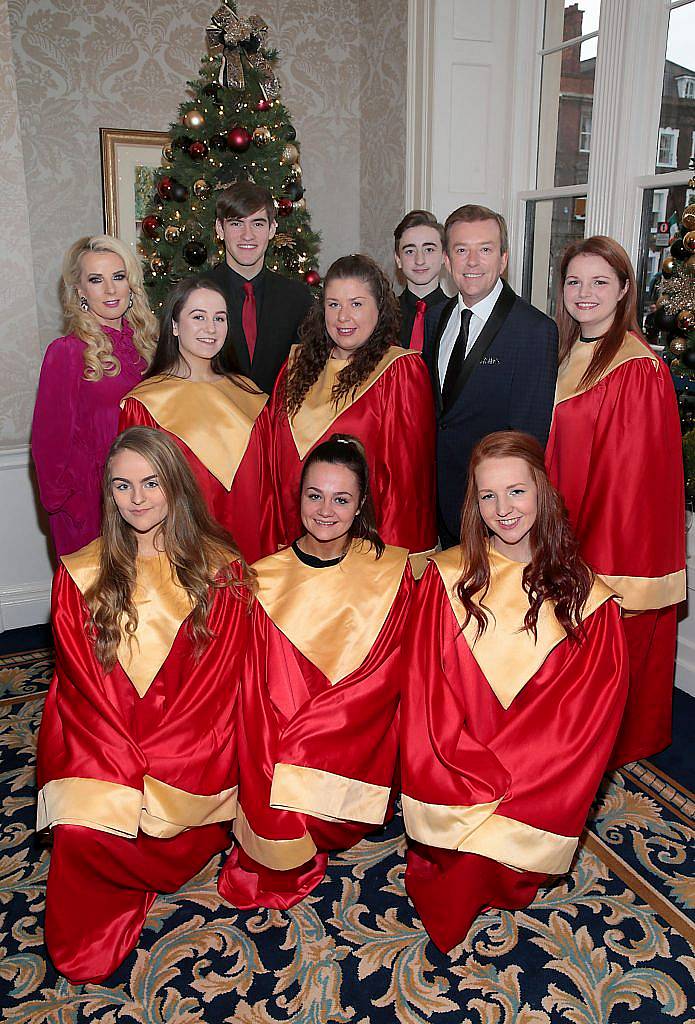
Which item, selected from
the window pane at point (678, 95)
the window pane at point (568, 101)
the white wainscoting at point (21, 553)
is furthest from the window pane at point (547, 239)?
the white wainscoting at point (21, 553)

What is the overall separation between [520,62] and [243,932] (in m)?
5.08

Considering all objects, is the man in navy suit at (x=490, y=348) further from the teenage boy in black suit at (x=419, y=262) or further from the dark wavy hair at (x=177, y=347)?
the dark wavy hair at (x=177, y=347)

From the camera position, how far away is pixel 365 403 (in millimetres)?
3479

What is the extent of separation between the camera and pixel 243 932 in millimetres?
2697

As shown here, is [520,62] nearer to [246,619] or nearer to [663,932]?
[246,619]

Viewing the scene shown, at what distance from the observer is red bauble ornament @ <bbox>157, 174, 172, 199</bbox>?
499 centimetres

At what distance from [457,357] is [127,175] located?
335 centimetres

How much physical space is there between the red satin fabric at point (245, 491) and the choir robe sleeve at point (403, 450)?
0.46 m

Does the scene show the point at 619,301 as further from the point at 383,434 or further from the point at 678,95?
the point at 678,95

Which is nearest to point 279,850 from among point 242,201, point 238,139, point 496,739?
point 496,739

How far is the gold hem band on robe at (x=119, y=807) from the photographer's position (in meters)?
2.52

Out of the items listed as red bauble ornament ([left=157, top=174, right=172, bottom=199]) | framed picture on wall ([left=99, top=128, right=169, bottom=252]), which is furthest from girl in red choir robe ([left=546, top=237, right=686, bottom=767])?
A: framed picture on wall ([left=99, top=128, right=169, bottom=252])

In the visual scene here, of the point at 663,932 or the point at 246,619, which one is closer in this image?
the point at 663,932

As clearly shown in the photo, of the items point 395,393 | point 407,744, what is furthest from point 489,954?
point 395,393
